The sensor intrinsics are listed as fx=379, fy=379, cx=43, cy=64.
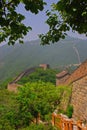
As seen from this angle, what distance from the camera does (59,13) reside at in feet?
29.2

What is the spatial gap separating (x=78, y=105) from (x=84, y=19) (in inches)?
993

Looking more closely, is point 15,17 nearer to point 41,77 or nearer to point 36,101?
point 36,101

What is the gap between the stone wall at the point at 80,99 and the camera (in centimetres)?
3104

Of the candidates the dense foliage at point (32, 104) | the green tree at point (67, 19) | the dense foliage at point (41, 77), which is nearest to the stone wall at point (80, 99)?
the dense foliage at point (32, 104)

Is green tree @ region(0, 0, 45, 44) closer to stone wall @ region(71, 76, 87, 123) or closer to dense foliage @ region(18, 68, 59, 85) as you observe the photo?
stone wall @ region(71, 76, 87, 123)

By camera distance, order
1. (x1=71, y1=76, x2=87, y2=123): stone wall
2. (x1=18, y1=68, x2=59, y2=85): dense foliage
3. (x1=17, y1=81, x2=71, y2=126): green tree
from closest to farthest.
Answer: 1. (x1=71, y1=76, x2=87, y2=123): stone wall
2. (x1=17, y1=81, x2=71, y2=126): green tree
3. (x1=18, y1=68, x2=59, y2=85): dense foliage

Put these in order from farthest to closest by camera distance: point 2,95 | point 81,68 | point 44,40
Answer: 1. point 2,95
2. point 81,68
3. point 44,40

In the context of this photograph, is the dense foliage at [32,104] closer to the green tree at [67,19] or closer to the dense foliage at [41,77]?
the green tree at [67,19]

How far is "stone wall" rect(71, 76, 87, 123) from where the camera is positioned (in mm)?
31039

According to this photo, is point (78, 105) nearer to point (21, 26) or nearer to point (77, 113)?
point (77, 113)

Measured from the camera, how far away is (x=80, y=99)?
3253cm

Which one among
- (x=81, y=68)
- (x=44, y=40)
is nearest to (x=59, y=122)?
(x=81, y=68)

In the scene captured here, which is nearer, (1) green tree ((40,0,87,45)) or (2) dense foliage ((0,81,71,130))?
(1) green tree ((40,0,87,45))

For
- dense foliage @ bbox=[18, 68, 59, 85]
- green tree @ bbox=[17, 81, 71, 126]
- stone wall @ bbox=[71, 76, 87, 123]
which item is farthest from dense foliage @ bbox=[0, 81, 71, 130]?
dense foliage @ bbox=[18, 68, 59, 85]
